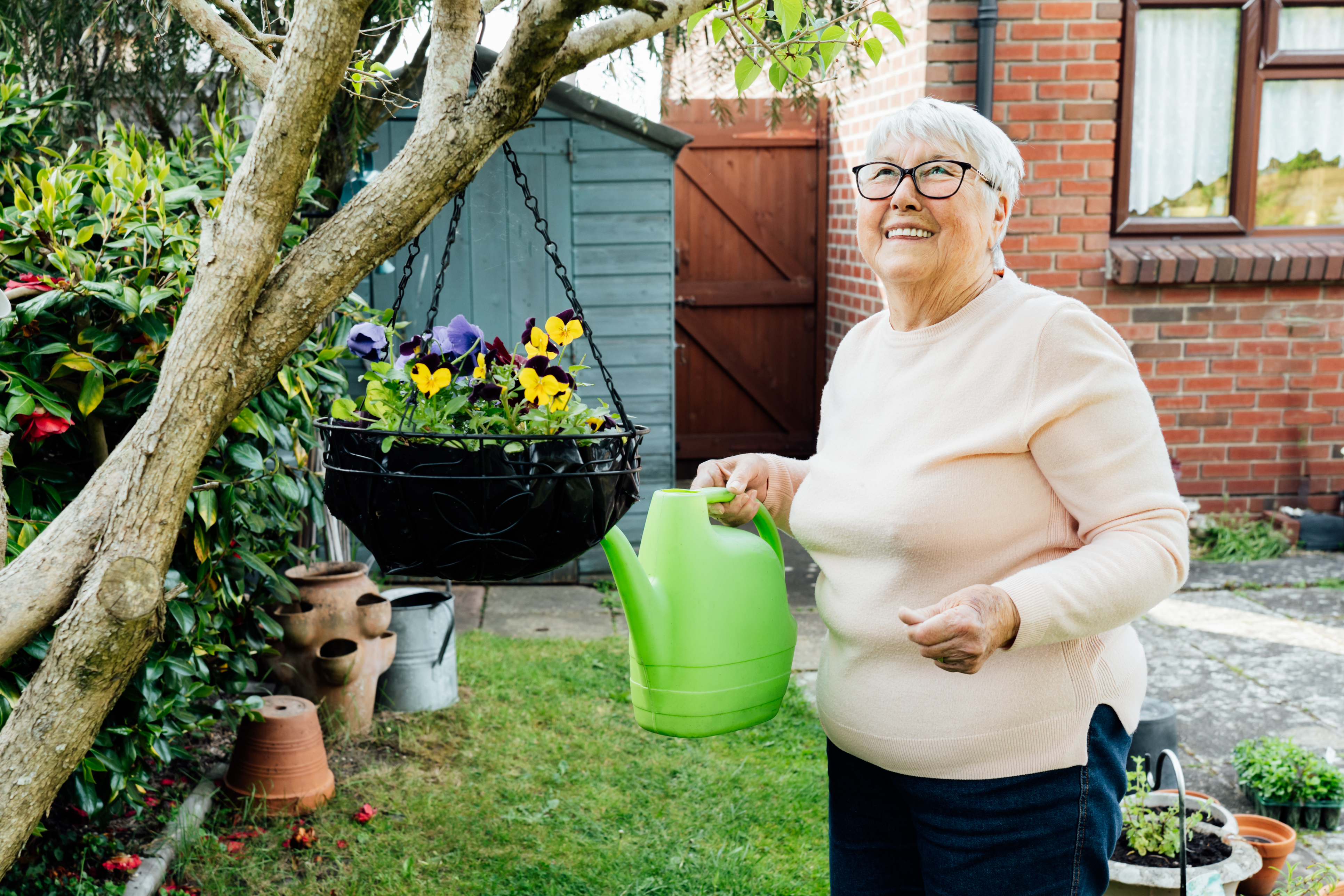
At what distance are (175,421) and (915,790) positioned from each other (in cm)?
105

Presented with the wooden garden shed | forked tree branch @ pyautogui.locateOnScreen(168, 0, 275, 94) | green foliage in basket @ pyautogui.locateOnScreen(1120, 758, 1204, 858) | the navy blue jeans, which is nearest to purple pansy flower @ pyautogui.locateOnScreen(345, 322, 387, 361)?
forked tree branch @ pyautogui.locateOnScreen(168, 0, 275, 94)

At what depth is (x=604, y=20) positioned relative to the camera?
1291 mm

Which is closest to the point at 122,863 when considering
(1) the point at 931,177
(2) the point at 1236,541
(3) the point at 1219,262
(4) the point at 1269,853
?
(1) the point at 931,177

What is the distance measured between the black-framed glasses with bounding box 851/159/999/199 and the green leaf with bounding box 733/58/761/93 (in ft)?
0.80

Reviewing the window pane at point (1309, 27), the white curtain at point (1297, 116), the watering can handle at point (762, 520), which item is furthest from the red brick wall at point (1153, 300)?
the watering can handle at point (762, 520)

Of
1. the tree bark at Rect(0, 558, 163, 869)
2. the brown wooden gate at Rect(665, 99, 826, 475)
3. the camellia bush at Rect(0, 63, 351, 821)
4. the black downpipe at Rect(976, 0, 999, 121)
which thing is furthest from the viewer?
the brown wooden gate at Rect(665, 99, 826, 475)

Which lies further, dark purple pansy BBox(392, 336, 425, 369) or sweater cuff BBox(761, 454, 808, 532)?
sweater cuff BBox(761, 454, 808, 532)

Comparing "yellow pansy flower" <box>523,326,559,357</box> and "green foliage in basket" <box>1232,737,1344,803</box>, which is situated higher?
"yellow pansy flower" <box>523,326,559,357</box>

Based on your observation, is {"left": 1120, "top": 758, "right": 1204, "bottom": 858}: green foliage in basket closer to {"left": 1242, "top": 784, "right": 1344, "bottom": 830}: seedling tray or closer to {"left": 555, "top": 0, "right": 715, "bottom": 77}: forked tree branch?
{"left": 1242, "top": 784, "right": 1344, "bottom": 830}: seedling tray

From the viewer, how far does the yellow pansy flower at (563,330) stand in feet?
5.23

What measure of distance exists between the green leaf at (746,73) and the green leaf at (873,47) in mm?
158

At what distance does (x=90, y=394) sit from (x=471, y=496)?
1.21 m

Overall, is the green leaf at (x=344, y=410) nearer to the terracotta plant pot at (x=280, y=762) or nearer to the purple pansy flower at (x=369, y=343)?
the purple pansy flower at (x=369, y=343)

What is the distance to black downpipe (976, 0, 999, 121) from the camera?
16.4ft
